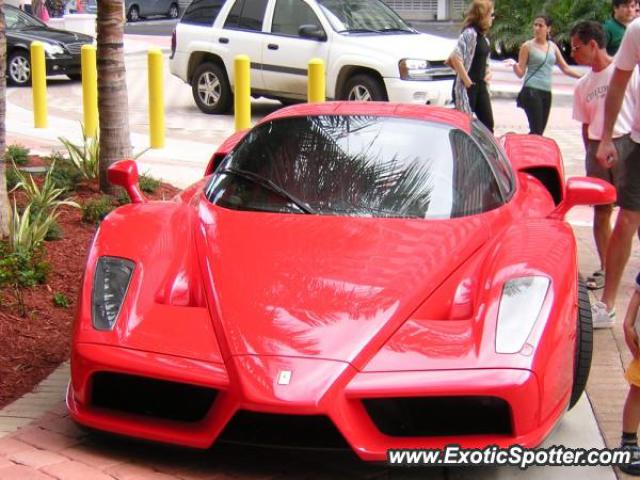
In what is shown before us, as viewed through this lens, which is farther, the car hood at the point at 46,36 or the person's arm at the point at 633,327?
the car hood at the point at 46,36

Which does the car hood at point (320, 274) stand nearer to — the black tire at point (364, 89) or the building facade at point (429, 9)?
the black tire at point (364, 89)

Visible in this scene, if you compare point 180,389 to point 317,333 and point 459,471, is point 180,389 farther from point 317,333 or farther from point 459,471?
point 459,471

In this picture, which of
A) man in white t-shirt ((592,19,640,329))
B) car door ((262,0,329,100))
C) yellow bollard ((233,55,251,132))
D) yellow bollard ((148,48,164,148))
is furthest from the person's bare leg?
car door ((262,0,329,100))

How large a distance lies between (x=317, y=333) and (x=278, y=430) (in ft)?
1.37

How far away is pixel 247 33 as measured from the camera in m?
16.2

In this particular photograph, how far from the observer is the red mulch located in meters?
5.69

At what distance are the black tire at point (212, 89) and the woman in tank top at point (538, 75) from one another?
6.16 metres

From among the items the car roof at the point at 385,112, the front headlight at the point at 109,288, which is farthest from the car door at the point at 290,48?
the front headlight at the point at 109,288

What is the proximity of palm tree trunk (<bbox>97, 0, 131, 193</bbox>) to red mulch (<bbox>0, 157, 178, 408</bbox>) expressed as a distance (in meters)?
1.46

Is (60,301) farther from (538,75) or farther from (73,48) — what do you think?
(73,48)

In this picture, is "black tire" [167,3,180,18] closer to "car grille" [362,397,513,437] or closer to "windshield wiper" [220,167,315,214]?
"windshield wiper" [220,167,315,214]

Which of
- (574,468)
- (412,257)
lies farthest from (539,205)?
(574,468)

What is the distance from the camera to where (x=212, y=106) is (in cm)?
1666

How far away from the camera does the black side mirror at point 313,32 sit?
15430mm
